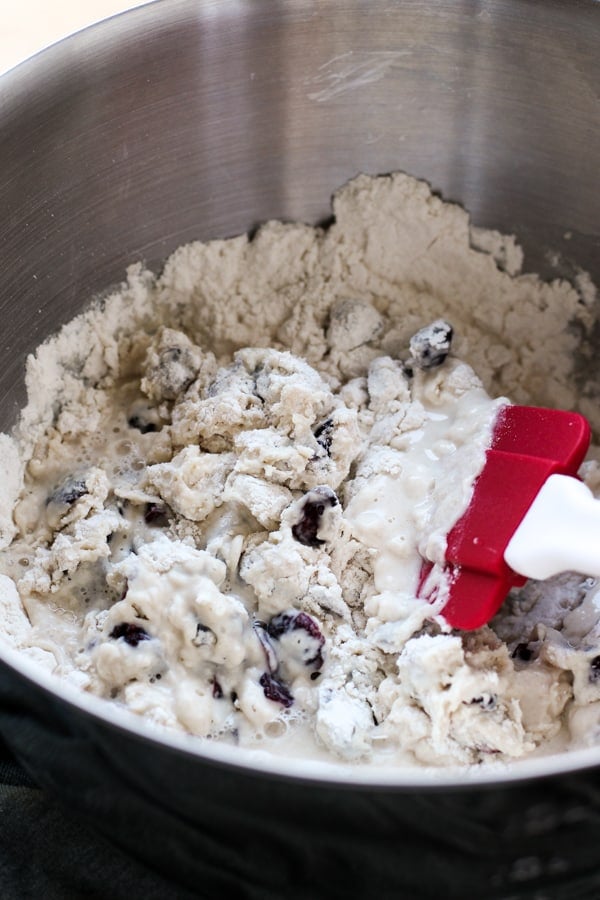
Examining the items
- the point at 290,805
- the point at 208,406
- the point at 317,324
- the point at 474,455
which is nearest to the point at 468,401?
the point at 474,455

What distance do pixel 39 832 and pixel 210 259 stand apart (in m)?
1.11

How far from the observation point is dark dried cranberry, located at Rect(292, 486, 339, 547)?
160 centimetres

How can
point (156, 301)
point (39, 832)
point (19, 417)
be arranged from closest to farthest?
point (39, 832), point (19, 417), point (156, 301)

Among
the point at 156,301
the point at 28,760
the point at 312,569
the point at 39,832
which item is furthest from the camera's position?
the point at 156,301

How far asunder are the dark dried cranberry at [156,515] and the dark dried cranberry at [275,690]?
0.36 m

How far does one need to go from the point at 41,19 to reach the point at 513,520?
1.45 metres

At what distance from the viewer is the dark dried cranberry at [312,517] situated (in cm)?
160

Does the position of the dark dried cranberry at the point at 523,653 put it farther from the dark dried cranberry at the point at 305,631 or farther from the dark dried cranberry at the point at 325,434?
the dark dried cranberry at the point at 325,434

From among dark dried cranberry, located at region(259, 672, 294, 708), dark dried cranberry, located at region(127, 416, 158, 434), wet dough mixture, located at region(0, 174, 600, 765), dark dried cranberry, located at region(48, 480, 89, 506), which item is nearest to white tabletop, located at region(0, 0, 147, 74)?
wet dough mixture, located at region(0, 174, 600, 765)

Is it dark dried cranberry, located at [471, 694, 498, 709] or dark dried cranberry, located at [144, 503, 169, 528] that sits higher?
dark dried cranberry, located at [144, 503, 169, 528]

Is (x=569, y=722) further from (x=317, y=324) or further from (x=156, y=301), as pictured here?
(x=156, y=301)

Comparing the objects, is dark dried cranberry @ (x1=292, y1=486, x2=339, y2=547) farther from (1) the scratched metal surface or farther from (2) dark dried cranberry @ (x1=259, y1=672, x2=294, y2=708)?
(1) the scratched metal surface

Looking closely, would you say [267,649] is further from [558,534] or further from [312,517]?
[558,534]

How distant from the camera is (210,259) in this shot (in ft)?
6.47
